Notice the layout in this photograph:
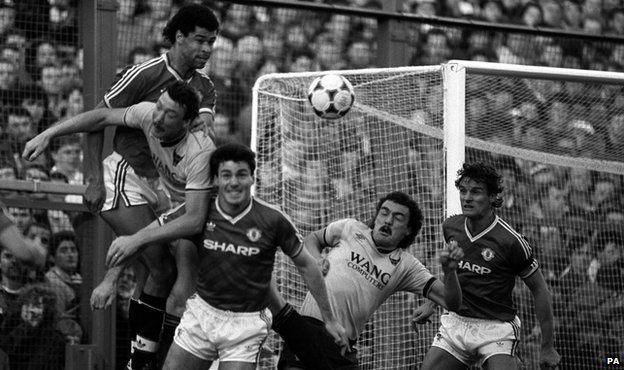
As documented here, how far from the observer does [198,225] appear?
6.75 metres

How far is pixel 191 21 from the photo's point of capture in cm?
732

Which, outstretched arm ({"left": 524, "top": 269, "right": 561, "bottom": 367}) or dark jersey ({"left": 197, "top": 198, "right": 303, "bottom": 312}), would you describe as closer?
dark jersey ({"left": 197, "top": 198, "right": 303, "bottom": 312})

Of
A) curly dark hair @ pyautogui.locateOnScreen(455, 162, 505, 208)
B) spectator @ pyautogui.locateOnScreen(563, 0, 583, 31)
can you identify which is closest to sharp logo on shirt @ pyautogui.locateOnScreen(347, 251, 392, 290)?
curly dark hair @ pyautogui.locateOnScreen(455, 162, 505, 208)

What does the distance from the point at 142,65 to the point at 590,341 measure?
4882 mm

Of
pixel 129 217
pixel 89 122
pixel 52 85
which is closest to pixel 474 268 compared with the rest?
pixel 129 217

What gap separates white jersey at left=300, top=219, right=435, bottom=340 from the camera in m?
7.88

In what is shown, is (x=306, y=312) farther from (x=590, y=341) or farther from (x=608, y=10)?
(x=608, y=10)

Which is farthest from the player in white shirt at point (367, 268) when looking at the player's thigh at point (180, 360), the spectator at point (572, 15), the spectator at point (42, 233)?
the spectator at point (572, 15)

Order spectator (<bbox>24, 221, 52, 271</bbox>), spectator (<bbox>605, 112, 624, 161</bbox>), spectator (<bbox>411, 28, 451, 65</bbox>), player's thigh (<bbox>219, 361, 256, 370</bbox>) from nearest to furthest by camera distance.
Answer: player's thigh (<bbox>219, 361, 256, 370</bbox>) < spectator (<bbox>24, 221, 52, 271</bbox>) < spectator (<bbox>605, 112, 624, 161</bbox>) < spectator (<bbox>411, 28, 451, 65</bbox>)

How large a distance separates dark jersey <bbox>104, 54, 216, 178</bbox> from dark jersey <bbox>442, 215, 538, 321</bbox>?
6.62 ft

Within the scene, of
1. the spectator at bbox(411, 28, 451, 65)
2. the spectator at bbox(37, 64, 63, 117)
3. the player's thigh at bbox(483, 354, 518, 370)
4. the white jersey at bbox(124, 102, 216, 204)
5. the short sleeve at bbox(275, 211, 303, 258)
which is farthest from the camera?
the spectator at bbox(411, 28, 451, 65)

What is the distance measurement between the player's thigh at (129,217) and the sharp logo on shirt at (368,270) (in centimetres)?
145

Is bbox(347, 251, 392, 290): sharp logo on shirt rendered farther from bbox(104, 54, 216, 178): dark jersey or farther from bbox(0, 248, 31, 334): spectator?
bbox(0, 248, 31, 334): spectator

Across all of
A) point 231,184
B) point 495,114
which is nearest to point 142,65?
point 231,184
